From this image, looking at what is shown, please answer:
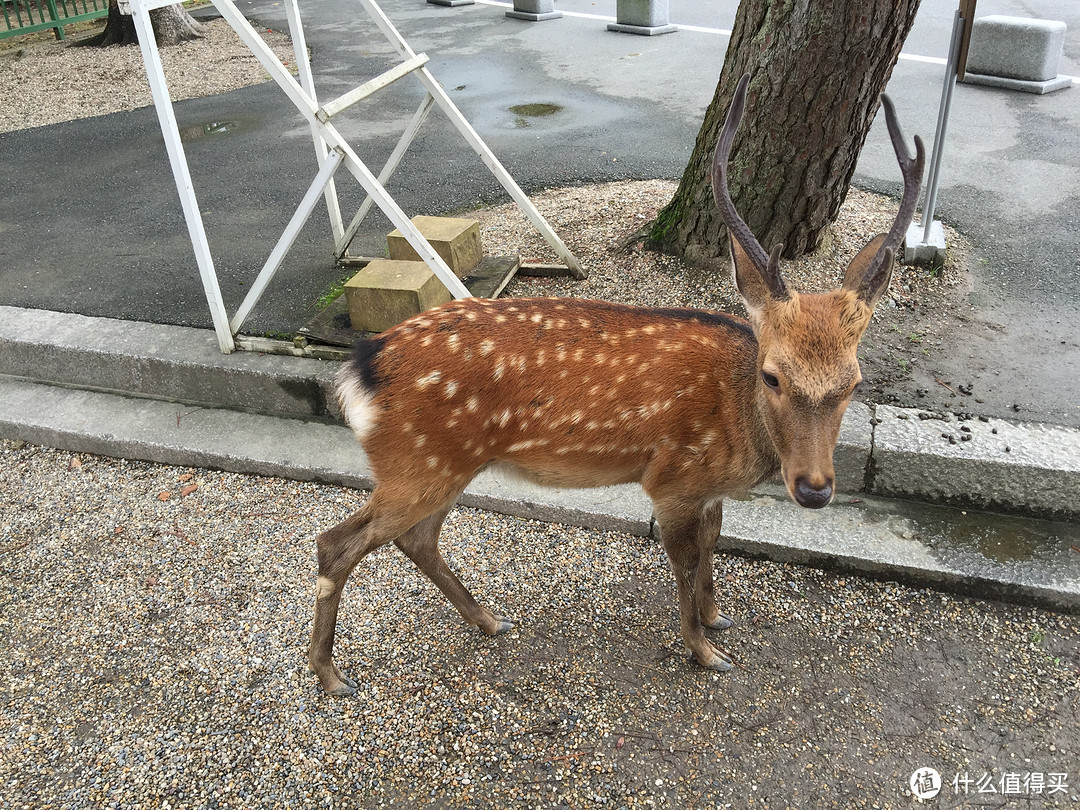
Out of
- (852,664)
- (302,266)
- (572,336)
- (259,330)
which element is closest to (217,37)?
(302,266)

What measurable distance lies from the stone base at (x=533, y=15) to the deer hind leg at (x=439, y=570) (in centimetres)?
1121

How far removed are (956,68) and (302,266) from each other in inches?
163

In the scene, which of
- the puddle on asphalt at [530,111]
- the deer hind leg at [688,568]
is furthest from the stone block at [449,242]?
the puddle on asphalt at [530,111]

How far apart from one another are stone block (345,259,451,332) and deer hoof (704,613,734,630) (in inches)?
84.5

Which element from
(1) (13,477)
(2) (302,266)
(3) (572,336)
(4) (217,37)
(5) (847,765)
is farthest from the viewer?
(4) (217,37)

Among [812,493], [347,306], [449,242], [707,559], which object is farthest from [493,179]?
[812,493]

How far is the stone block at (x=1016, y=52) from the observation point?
26.0ft

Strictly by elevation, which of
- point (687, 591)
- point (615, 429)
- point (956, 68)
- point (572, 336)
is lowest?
point (687, 591)

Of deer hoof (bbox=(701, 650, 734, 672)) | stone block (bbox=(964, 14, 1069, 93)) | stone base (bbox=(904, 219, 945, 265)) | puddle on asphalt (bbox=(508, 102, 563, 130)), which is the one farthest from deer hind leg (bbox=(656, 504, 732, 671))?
stone block (bbox=(964, 14, 1069, 93))

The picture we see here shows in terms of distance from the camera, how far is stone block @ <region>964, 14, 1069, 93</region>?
793 cm

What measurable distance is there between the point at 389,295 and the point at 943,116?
11.0ft

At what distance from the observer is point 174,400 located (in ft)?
14.9

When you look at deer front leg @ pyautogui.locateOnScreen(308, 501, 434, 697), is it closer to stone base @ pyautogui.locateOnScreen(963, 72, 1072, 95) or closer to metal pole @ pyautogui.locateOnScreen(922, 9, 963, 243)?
metal pole @ pyautogui.locateOnScreen(922, 9, 963, 243)

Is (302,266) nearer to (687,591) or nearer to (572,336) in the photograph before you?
(572,336)
